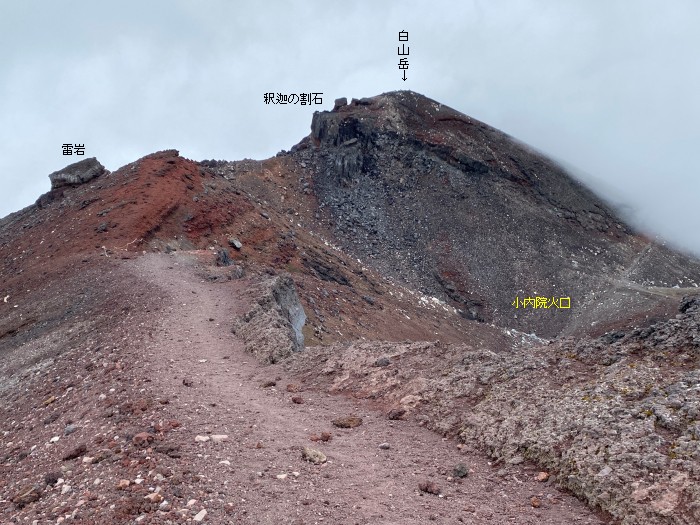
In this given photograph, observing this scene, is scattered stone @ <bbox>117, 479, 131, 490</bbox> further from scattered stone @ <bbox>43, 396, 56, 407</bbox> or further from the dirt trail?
scattered stone @ <bbox>43, 396, 56, 407</bbox>

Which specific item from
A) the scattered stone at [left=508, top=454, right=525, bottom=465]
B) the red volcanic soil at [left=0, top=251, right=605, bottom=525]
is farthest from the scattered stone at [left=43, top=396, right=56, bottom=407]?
the scattered stone at [left=508, top=454, right=525, bottom=465]

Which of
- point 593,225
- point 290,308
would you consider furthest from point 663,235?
point 290,308

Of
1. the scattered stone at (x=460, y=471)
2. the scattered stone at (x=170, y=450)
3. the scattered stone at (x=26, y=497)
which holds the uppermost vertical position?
the scattered stone at (x=170, y=450)

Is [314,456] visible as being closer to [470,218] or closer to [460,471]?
[460,471]

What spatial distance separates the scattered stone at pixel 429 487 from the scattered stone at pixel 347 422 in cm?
216

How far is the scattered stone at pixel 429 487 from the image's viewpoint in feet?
21.9

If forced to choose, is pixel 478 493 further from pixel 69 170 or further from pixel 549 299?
pixel 549 299

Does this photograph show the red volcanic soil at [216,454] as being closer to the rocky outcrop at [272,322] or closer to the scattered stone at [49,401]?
the scattered stone at [49,401]

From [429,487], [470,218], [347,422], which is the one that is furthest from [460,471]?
[470,218]

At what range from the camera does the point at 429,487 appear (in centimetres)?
673

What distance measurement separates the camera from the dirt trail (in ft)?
20.5

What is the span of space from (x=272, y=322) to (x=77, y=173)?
2591 centimetres

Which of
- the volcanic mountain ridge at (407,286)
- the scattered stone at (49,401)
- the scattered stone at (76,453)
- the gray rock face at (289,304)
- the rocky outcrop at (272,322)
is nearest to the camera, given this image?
the volcanic mountain ridge at (407,286)

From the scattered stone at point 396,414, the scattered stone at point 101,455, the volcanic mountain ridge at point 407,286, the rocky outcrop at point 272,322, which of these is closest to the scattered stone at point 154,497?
the volcanic mountain ridge at point 407,286
